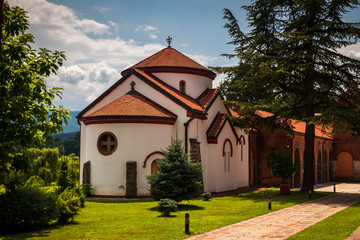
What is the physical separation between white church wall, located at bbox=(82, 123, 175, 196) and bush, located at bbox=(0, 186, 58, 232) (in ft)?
32.1

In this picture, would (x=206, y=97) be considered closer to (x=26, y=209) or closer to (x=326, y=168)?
(x=26, y=209)

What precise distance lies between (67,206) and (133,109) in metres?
10.3

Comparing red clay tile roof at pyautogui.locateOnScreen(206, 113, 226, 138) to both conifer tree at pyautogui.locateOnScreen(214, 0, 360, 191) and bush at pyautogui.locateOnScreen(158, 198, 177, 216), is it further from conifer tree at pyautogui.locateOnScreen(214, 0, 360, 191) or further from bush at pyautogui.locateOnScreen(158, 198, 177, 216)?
bush at pyautogui.locateOnScreen(158, 198, 177, 216)

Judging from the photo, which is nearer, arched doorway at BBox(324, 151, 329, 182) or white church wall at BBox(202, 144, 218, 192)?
white church wall at BBox(202, 144, 218, 192)

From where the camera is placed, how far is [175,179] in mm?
18797

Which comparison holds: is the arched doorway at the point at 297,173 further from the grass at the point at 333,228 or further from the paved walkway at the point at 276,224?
the grass at the point at 333,228

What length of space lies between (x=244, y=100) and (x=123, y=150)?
420 inches

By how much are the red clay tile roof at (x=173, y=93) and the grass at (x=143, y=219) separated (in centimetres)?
678

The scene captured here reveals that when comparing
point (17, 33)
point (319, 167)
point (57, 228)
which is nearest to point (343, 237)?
point (57, 228)

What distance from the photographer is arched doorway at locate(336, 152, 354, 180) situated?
49.9m

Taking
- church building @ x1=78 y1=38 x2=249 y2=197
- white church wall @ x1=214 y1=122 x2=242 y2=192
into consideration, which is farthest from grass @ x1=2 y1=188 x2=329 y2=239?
white church wall @ x1=214 y1=122 x2=242 y2=192

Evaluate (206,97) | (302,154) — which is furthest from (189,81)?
(302,154)

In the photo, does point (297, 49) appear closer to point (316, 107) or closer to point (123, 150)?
point (316, 107)

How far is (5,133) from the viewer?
10.8 m
